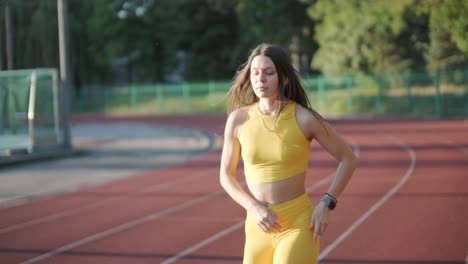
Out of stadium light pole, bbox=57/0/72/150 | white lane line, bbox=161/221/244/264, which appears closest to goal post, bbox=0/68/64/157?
stadium light pole, bbox=57/0/72/150

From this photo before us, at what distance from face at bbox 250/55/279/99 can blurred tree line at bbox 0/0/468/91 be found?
81.2 feet

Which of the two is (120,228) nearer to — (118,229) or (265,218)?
(118,229)

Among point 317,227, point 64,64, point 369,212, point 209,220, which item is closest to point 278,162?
point 317,227

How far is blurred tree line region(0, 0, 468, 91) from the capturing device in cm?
3841

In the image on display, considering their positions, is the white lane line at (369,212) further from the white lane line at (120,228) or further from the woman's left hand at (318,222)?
the woman's left hand at (318,222)

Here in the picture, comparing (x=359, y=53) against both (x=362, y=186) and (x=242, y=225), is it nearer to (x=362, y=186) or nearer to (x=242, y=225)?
(x=362, y=186)

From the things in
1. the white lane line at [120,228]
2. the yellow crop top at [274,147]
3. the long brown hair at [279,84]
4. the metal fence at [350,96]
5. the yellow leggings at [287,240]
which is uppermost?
the long brown hair at [279,84]

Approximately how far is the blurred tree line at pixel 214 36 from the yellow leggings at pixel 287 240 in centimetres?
2486

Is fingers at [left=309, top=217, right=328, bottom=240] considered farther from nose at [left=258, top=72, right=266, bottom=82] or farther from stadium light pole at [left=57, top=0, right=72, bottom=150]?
stadium light pole at [left=57, top=0, right=72, bottom=150]

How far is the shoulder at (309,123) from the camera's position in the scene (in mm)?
3320

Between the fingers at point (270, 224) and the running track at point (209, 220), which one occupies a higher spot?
the fingers at point (270, 224)

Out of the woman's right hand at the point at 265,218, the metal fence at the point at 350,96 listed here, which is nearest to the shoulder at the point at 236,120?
the woman's right hand at the point at 265,218

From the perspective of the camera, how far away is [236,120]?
11.2 feet

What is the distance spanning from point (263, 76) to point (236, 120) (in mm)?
253
